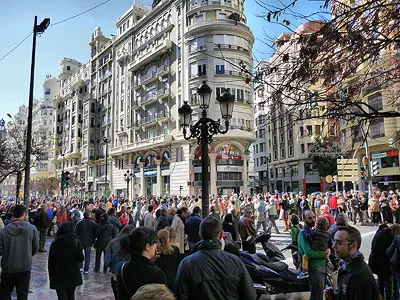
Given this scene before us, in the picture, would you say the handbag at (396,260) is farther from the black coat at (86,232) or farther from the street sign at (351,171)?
the street sign at (351,171)

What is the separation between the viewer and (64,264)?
5242 millimetres

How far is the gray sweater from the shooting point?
5191 mm

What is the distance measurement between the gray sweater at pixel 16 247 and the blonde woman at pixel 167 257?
221 centimetres

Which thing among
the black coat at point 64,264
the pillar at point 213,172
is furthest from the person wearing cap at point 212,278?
the pillar at point 213,172

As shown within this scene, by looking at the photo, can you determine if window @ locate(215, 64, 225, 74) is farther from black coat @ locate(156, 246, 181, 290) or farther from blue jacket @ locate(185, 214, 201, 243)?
black coat @ locate(156, 246, 181, 290)

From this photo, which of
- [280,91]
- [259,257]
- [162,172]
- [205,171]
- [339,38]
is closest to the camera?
[339,38]

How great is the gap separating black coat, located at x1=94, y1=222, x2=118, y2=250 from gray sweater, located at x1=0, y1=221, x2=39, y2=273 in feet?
14.1

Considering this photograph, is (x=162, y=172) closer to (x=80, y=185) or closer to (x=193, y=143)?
(x=193, y=143)

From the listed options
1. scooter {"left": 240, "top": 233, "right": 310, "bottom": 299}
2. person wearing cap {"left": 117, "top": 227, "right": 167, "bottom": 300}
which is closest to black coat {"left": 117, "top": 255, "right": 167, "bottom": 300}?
person wearing cap {"left": 117, "top": 227, "right": 167, "bottom": 300}

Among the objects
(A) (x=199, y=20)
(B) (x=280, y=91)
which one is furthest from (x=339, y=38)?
(A) (x=199, y=20)

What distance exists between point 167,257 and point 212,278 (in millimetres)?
2087

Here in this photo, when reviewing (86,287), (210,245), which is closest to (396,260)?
(210,245)

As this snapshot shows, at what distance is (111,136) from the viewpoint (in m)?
56.2

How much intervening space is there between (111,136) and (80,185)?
535 inches
